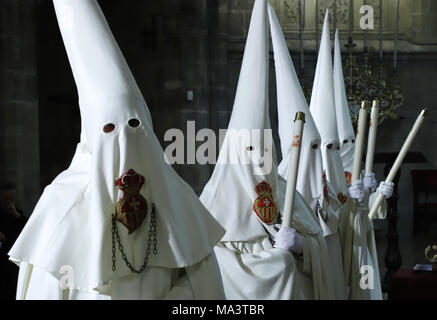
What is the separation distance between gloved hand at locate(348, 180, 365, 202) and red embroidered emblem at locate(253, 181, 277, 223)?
0.90 metres

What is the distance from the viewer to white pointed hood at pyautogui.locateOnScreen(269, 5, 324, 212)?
5336 mm

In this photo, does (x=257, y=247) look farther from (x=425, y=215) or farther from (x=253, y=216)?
(x=425, y=215)

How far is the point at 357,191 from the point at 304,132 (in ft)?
2.04

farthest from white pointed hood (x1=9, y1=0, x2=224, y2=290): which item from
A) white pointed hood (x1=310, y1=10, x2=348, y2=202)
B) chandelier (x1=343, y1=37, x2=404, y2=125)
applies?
chandelier (x1=343, y1=37, x2=404, y2=125)

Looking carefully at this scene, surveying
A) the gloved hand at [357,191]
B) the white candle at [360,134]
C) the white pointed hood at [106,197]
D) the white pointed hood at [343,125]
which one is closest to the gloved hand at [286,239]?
the white candle at [360,134]

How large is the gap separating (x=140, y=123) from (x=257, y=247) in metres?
1.68

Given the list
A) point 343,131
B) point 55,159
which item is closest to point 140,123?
point 343,131

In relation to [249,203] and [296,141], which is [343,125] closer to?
[249,203]

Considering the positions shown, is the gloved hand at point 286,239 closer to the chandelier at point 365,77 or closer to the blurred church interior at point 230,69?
the blurred church interior at point 230,69

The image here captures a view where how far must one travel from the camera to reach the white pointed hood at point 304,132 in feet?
17.5

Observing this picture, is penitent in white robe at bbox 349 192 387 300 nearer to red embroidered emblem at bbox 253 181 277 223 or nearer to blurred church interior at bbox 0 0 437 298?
red embroidered emblem at bbox 253 181 277 223

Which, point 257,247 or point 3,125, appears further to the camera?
point 3,125

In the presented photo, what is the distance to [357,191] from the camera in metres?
5.01
